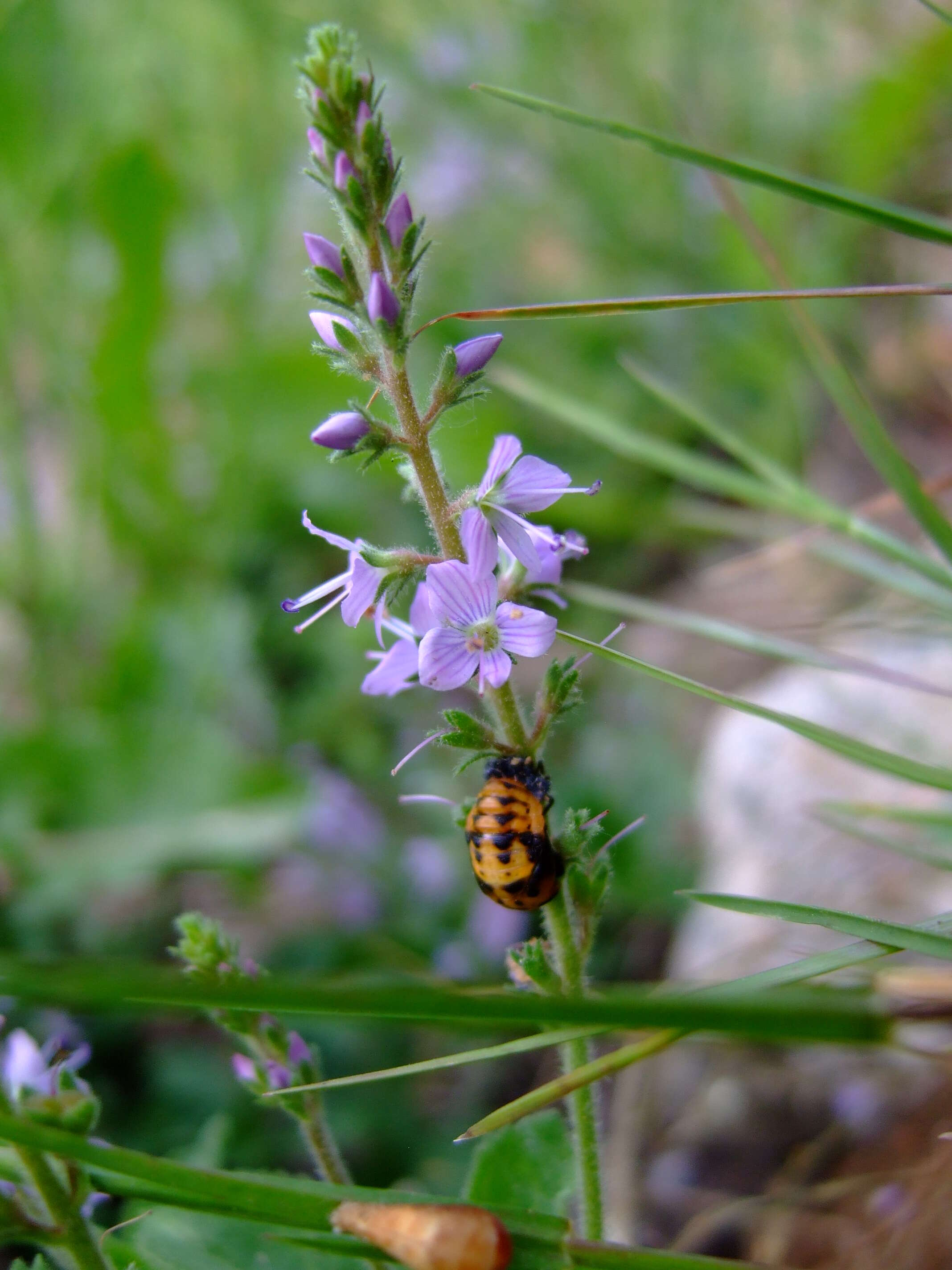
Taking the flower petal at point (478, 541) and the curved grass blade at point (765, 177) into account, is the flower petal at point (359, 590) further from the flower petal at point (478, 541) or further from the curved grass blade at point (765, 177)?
the curved grass blade at point (765, 177)

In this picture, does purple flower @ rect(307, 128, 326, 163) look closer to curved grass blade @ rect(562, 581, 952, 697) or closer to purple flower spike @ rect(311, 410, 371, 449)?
purple flower spike @ rect(311, 410, 371, 449)

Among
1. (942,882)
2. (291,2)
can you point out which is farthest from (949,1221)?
(291,2)

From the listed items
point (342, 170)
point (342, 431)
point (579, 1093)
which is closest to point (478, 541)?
point (342, 431)

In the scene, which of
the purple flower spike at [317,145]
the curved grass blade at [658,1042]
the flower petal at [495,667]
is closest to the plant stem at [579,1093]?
the curved grass blade at [658,1042]

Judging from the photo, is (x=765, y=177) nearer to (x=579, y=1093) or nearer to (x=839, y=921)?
(x=839, y=921)

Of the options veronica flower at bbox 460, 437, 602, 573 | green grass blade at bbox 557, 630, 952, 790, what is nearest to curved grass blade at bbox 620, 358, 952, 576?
green grass blade at bbox 557, 630, 952, 790

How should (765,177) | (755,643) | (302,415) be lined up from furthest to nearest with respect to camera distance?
(302,415), (755,643), (765,177)
